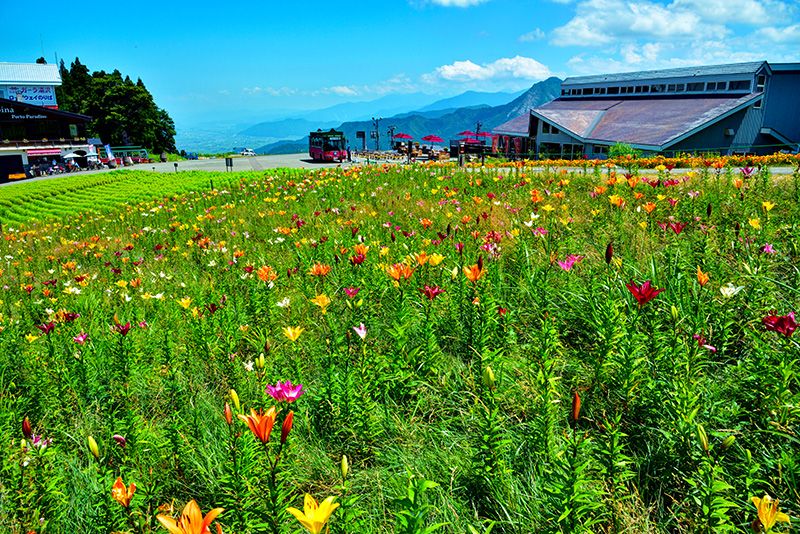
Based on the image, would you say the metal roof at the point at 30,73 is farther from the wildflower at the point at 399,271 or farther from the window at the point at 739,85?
the wildflower at the point at 399,271

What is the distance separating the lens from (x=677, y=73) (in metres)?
36.6

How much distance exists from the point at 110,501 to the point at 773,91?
146ft

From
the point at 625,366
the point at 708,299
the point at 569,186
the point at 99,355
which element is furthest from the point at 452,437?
the point at 569,186

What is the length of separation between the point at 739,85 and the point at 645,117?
695 centimetres

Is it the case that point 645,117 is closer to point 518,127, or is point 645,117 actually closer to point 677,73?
point 677,73

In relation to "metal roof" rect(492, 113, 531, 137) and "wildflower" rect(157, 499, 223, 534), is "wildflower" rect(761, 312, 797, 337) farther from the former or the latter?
"metal roof" rect(492, 113, 531, 137)

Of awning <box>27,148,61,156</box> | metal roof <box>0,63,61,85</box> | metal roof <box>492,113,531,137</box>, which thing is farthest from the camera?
metal roof <box>0,63,61,85</box>

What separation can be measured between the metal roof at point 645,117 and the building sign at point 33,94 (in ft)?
203

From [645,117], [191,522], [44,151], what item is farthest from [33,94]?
[191,522]

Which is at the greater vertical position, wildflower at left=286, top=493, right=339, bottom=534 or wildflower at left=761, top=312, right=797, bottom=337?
wildflower at left=761, top=312, right=797, bottom=337

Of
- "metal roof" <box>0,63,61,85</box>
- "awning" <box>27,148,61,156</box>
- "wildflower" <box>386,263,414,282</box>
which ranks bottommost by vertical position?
"wildflower" <box>386,263,414,282</box>

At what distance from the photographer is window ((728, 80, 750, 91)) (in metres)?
31.5

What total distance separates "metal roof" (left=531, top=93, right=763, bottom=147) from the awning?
45.9m

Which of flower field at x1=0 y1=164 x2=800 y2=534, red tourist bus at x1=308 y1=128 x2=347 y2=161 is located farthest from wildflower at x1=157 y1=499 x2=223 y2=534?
red tourist bus at x1=308 y1=128 x2=347 y2=161
